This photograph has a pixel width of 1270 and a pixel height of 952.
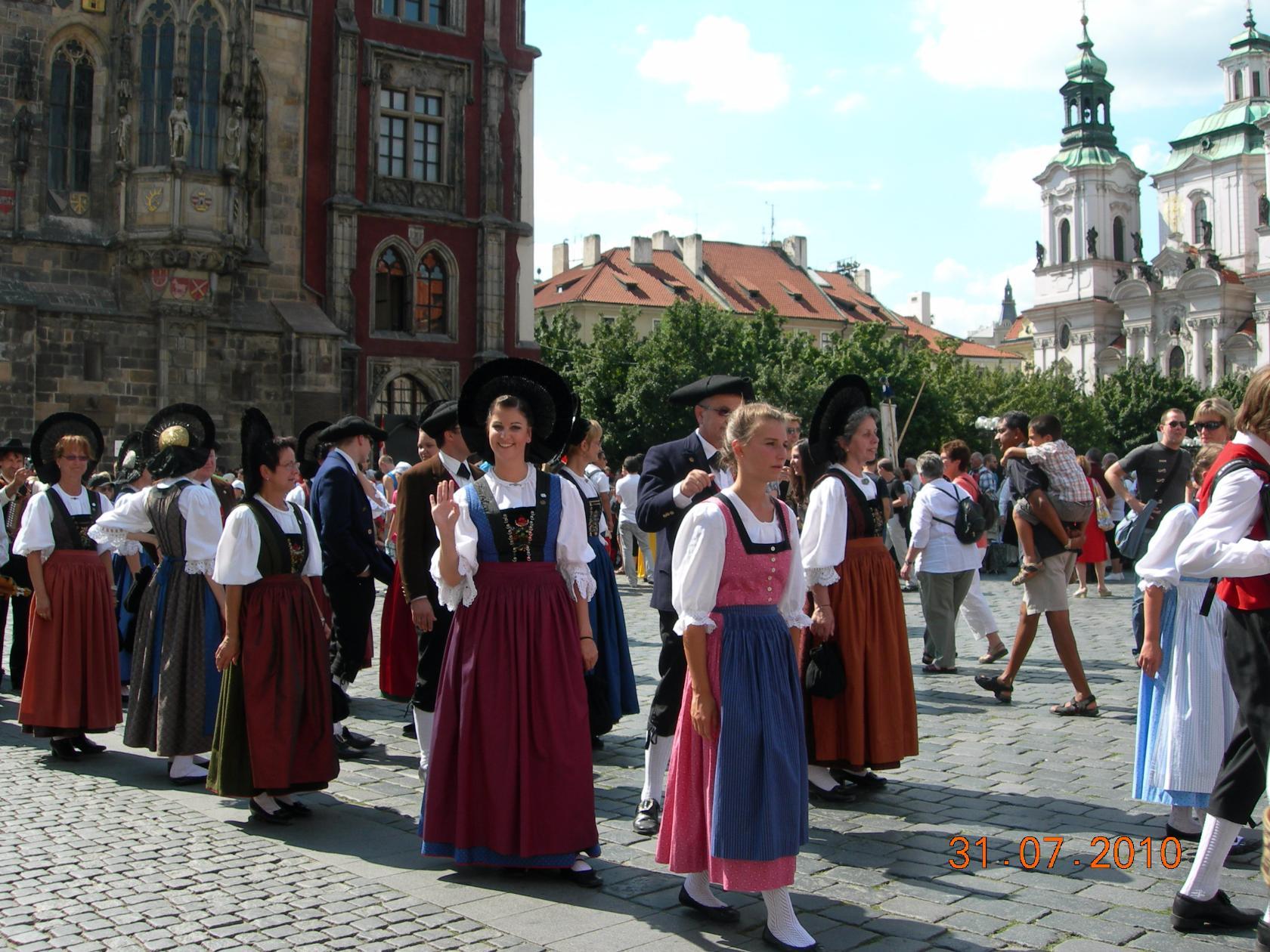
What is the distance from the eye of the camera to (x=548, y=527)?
5.48m

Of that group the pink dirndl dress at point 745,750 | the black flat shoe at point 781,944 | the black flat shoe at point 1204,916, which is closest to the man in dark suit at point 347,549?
the pink dirndl dress at point 745,750

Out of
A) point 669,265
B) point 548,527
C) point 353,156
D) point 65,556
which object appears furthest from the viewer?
point 669,265

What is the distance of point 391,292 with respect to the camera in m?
31.2

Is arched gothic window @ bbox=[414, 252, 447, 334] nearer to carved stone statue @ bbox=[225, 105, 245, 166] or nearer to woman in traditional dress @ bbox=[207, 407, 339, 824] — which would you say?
carved stone statue @ bbox=[225, 105, 245, 166]

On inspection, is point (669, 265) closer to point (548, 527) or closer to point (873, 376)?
point (873, 376)

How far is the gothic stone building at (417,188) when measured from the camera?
2969 centimetres

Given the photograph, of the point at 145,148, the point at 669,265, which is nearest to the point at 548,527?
the point at 145,148

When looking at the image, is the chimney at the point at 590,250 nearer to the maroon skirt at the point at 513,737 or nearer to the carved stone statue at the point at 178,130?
the carved stone statue at the point at 178,130

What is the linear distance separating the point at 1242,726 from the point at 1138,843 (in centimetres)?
131

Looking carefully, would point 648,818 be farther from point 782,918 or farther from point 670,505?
point 782,918

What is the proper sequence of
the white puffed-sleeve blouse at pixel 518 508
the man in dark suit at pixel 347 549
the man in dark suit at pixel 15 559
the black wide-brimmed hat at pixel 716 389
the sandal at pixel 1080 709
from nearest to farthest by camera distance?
1. the white puffed-sleeve blouse at pixel 518 508
2. the black wide-brimmed hat at pixel 716 389
3. the man in dark suit at pixel 347 549
4. the sandal at pixel 1080 709
5. the man in dark suit at pixel 15 559

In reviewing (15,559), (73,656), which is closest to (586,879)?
(73,656)

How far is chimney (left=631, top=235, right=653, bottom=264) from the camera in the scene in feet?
243

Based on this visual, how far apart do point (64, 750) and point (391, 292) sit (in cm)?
2411
